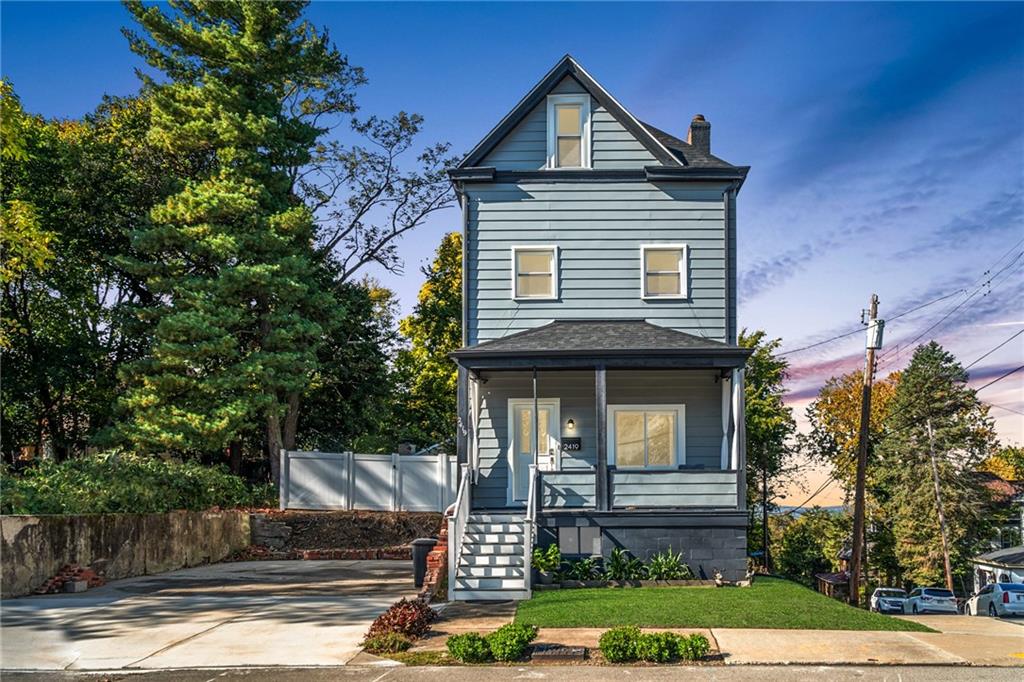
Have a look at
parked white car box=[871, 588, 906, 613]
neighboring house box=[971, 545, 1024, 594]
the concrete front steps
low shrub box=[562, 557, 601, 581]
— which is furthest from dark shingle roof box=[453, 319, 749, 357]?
neighboring house box=[971, 545, 1024, 594]

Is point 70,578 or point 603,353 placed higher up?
point 603,353

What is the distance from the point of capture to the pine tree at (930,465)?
2062 inches

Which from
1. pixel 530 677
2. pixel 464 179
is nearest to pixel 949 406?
pixel 464 179

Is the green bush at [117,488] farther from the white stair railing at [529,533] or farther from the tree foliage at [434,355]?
the tree foliage at [434,355]

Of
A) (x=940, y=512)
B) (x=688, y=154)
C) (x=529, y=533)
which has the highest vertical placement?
(x=688, y=154)

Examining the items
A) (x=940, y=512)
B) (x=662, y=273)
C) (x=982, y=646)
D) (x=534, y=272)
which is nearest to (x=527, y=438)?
(x=534, y=272)

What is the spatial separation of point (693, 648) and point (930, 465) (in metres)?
46.6

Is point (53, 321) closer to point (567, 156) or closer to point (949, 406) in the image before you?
point (567, 156)

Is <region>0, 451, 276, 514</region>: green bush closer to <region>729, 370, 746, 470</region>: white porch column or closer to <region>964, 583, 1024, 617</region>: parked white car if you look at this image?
<region>729, 370, 746, 470</region>: white porch column

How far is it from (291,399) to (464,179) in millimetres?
11575

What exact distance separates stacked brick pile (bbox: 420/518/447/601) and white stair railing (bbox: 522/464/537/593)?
143cm

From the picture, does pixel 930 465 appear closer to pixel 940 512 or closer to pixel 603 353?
pixel 940 512

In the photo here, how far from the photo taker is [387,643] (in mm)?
11984

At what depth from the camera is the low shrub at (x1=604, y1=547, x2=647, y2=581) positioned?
58.4 feet
